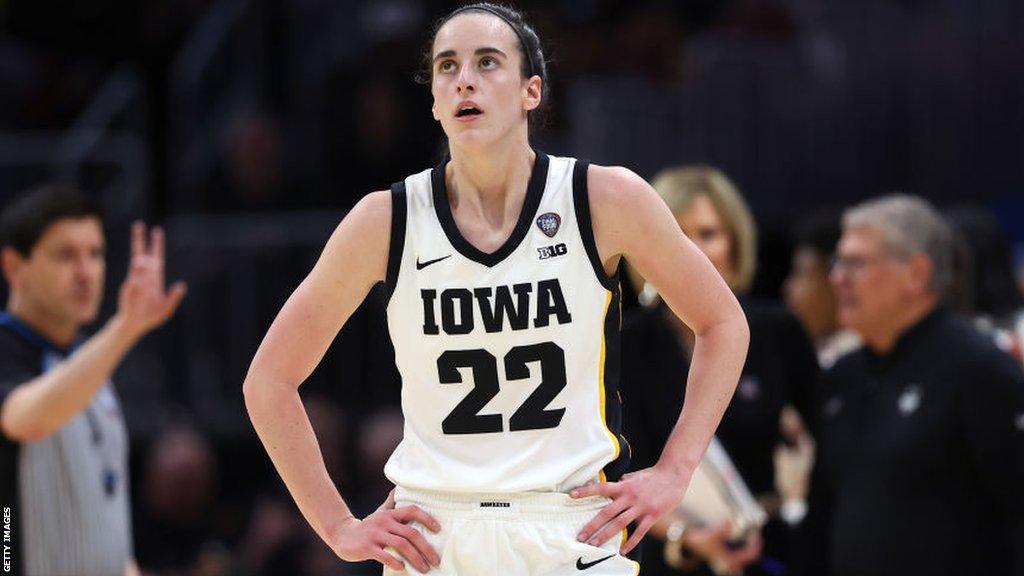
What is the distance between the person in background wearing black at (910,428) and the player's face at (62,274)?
2.64m

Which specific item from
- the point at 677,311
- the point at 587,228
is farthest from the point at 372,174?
the point at 587,228

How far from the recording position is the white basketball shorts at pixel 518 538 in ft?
12.4

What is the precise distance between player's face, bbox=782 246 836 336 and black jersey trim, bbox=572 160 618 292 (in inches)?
160

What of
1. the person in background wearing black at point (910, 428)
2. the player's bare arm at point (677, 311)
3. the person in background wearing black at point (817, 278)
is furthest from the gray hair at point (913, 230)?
the player's bare arm at point (677, 311)

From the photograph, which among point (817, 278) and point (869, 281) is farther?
point (817, 278)

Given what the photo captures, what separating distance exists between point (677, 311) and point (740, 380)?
2.09 m

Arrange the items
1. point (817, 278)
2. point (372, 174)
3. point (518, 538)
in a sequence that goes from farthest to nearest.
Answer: point (372, 174) < point (817, 278) < point (518, 538)

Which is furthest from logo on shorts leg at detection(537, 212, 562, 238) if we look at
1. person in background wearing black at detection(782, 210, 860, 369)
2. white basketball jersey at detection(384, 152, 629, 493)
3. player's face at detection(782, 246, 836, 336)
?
player's face at detection(782, 246, 836, 336)

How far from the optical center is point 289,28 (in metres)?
12.3

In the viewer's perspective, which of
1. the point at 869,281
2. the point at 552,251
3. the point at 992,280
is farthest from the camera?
the point at 992,280

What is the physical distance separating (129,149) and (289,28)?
7.97ft

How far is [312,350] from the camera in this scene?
4020mm

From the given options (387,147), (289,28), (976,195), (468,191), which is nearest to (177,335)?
(387,147)

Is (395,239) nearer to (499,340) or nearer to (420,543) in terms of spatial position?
(499,340)
